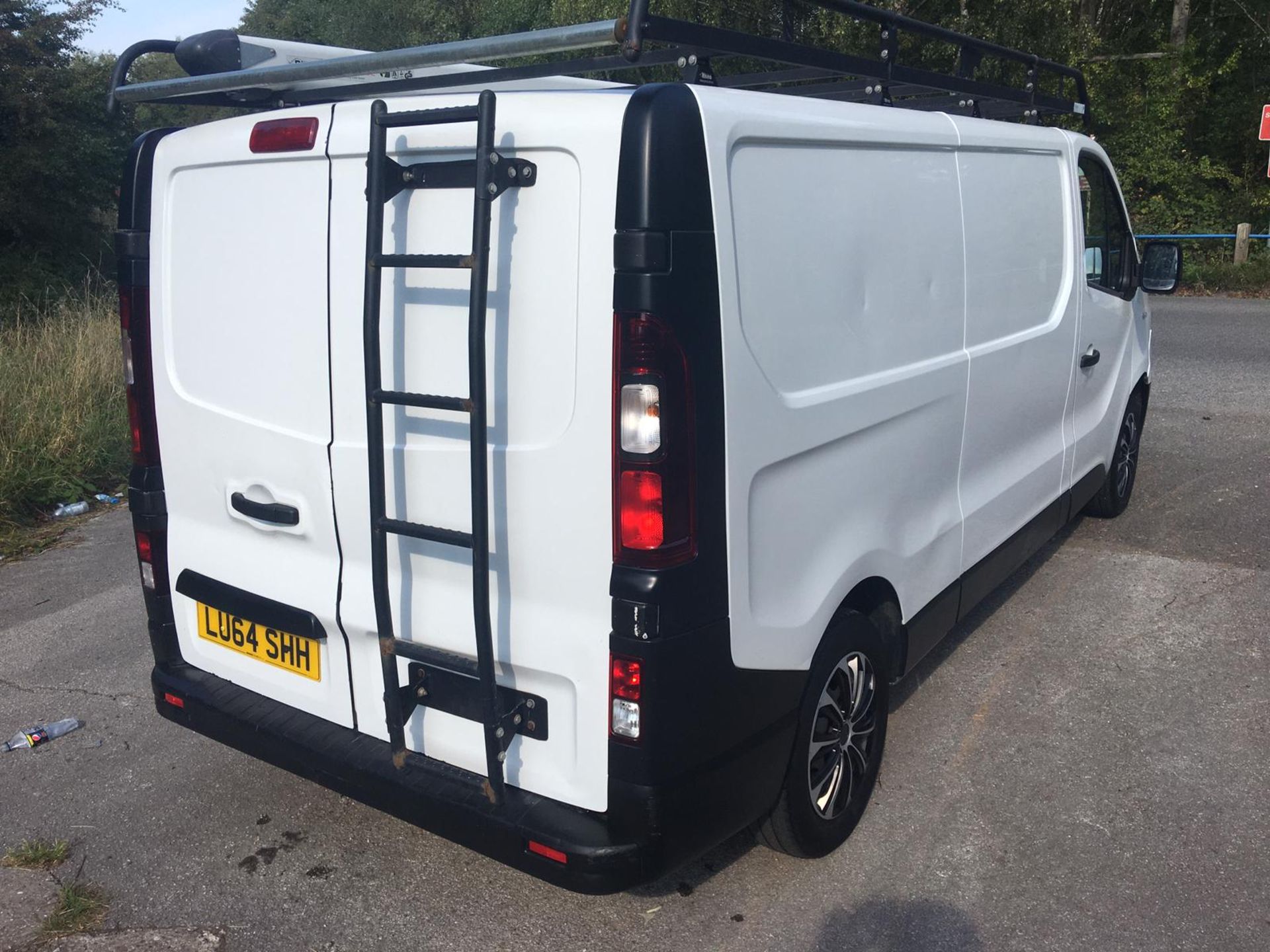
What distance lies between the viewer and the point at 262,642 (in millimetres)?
3252

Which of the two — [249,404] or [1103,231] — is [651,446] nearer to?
[249,404]

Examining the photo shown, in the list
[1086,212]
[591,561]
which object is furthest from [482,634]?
[1086,212]

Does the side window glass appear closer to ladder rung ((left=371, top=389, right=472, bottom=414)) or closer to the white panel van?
the white panel van

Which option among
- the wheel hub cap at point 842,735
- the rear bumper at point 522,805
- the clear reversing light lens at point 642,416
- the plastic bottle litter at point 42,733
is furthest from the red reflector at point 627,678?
the plastic bottle litter at point 42,733

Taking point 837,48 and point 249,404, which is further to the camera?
point 837,48

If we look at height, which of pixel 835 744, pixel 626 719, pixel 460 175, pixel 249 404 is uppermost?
pixel 460 175

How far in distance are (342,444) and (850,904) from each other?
6.24ft

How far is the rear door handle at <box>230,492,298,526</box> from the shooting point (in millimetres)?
3049

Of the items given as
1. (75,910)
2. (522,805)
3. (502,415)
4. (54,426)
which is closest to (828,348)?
(502,415)

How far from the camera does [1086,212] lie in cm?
524

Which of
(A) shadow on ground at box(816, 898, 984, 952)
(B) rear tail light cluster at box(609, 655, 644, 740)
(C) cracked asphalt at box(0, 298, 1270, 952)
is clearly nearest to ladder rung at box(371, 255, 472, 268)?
(B) rear tail light cluster at box(609, 655, 644, 740)

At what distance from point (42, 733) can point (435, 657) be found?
2.37 meters

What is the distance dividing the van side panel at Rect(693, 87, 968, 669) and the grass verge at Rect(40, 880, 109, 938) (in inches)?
78.9

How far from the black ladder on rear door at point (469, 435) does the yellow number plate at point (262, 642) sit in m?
0.40
